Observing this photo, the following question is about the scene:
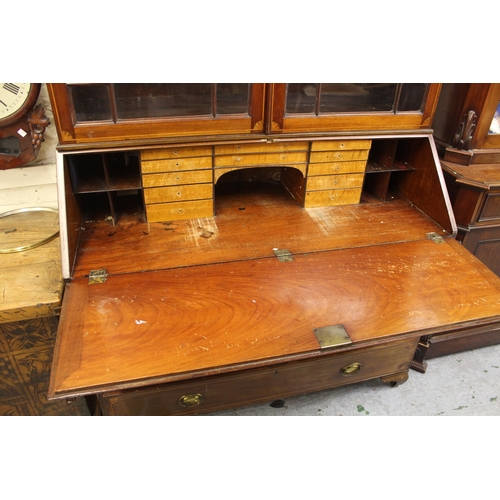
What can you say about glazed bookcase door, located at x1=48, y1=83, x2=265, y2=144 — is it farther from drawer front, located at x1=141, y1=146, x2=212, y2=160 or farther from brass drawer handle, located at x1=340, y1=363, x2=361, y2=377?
brass drawer handle, located at x1=340, y1=363, x2=361, y2=377

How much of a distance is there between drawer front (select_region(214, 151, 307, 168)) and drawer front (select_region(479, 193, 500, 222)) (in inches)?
35.4

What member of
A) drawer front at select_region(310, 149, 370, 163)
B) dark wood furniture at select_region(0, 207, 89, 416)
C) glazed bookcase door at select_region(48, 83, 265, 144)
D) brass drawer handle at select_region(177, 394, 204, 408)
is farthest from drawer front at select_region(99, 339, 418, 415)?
glazed bookcase door at select_region(48, 83, 265, 144)

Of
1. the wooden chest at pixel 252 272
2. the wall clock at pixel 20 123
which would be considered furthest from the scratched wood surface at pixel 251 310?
the wall clock at pixel 20 123

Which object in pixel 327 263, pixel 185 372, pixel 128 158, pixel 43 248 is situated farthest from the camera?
pixel 128 158

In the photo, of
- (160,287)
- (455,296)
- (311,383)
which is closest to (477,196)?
(455,296)

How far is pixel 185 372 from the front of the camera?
112 cm

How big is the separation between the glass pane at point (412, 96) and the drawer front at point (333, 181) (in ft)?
1.13

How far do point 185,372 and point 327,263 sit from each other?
2.28 ft

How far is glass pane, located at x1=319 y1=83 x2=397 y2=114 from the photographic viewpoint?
1.69m

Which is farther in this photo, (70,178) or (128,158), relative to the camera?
(128,158)

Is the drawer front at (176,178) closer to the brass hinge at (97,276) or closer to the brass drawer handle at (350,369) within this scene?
the brass hinge at (97,276)

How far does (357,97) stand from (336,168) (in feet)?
1.01

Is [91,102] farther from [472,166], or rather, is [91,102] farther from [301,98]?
[472,166]

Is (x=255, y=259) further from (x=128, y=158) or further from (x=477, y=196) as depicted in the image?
(x=477, y=196)
